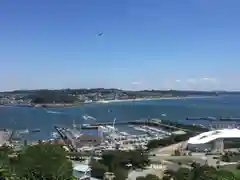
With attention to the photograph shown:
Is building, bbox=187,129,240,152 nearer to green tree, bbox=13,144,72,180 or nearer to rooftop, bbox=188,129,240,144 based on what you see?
rooftop, bbox=188,129,240,144

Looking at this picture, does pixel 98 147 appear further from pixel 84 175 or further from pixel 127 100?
pixel 127 100

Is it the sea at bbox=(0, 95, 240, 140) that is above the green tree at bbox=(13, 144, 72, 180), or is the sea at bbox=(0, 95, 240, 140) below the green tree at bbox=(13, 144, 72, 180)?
below

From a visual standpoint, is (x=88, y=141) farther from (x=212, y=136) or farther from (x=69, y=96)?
(x=69, y=96)

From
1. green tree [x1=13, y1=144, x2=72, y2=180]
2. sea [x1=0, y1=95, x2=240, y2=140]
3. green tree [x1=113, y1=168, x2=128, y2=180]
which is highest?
green tree [x1=13, y1=144, x2=72, y2=180]

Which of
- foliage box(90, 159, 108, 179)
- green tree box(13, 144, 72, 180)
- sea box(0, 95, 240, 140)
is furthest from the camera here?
sea box(0, 95, 240, 140)

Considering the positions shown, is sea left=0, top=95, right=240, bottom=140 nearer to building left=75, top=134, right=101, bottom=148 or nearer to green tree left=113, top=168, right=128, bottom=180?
building left=75, top=134, right=101, bottom=148

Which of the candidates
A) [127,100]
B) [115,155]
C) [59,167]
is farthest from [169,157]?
[127,100]

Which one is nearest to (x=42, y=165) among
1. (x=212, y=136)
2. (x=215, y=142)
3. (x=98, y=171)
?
(x=98, y=171)

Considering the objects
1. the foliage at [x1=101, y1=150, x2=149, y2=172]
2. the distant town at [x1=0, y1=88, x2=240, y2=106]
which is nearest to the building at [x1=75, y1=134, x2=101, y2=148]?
the foliage at [x1=101, y1=150, x2=149, y2=172]

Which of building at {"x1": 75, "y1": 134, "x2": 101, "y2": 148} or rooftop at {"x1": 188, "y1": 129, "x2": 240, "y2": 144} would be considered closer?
rooftop at {"x1": 188, "y1": 129, "x2": 240, "y2": 144}

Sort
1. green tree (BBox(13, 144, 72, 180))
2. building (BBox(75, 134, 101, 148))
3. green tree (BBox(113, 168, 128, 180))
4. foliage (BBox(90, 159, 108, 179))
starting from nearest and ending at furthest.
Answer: green tree (BBox(13, 144, 72, 180)) < green tree (BBox(113, 168, 128, 180)) < foliage (BBox(90, 159, 108, 179)) < building (BBox(75, 134, 101, 148))

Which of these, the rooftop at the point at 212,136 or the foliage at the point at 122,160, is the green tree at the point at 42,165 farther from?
the rooftop at the point at 212,136
